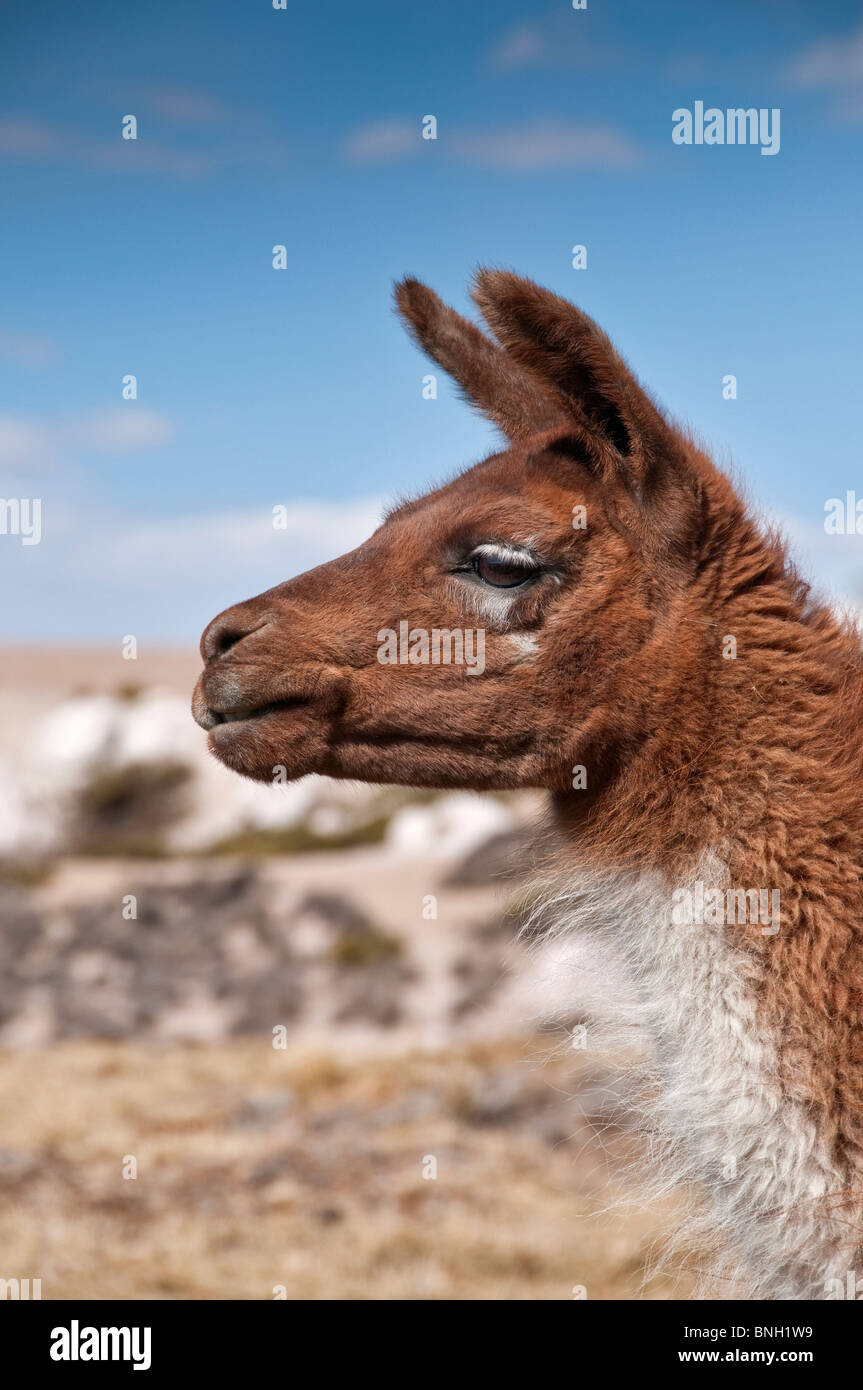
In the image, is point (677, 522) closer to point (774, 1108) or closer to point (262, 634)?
point (262, 634)

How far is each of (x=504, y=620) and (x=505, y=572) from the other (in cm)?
13

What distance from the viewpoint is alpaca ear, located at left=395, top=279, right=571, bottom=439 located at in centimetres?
370

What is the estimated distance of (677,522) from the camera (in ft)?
10.2

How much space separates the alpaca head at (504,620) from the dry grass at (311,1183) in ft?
6.32

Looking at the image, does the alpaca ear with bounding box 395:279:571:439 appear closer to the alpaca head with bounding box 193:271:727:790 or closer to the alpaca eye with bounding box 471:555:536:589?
the alpaca head with bounding box 193:271:727:790

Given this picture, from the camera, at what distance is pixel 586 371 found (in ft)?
9.96

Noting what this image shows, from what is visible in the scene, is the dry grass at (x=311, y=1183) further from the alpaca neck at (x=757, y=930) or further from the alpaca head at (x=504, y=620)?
the alpaca head at (x=504, y=620)

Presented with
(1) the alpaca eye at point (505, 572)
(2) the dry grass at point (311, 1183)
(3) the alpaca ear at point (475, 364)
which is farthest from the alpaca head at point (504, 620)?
(2) the dry grass at point (311, 1183)

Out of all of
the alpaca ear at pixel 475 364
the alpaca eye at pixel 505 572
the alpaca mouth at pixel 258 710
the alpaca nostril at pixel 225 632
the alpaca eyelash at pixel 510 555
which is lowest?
the alpaca mouth at pixel 258 710

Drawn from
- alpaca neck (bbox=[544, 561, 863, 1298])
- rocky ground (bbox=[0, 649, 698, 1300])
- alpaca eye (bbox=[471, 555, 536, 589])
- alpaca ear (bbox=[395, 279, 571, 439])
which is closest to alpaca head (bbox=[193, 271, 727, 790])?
alpaca eye (bbox=[471, 555, 536, 589])

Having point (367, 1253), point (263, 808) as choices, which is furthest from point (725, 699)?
point (263, 808)

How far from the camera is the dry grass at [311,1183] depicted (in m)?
6.61

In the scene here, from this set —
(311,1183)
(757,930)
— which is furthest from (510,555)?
(311,1183)

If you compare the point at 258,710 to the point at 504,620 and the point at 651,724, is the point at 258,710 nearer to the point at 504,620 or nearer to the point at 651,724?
the point at 504,620
